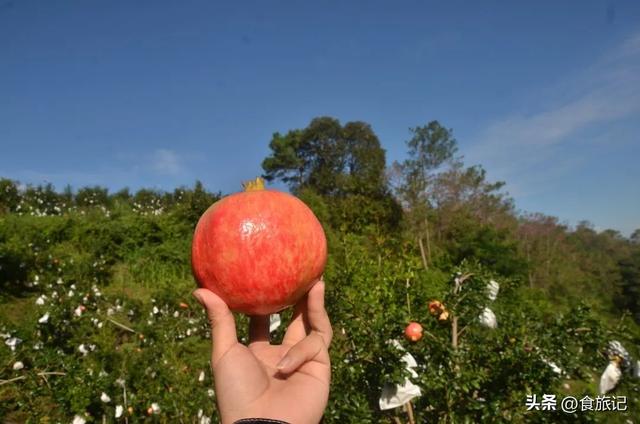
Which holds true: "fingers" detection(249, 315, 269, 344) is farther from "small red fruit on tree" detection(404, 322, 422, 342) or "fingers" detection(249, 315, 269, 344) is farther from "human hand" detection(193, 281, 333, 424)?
"small red fruit on tree" detection(404, 322, 422, 342)

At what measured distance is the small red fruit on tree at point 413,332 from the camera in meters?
2.54

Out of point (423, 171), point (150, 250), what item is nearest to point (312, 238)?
point (150, 250)

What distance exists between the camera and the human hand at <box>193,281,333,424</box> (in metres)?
1.21

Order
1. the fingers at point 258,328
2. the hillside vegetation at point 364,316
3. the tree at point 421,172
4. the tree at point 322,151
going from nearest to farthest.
A: the fingers at point 258,328 < the hillside vegetation at point 364,316 < the tree at point 421,172 < the tree at point 322,151

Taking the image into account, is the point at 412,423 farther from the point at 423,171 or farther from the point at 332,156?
the point at 332,156

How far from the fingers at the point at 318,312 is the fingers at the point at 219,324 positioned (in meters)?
0.32

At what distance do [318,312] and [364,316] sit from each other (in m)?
1.24

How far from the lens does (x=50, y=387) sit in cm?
326

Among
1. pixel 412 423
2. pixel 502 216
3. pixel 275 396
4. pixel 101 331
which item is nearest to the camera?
pixel 275 396

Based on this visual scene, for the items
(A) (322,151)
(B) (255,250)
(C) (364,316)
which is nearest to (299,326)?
(B) (255,250)

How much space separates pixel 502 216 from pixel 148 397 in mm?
13460

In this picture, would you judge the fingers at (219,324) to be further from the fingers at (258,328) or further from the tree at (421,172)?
the tree at (421,172)

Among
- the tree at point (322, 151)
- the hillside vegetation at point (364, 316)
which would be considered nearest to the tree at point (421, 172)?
the hillside vegetation at point (364, 316)

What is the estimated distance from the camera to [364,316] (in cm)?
269
